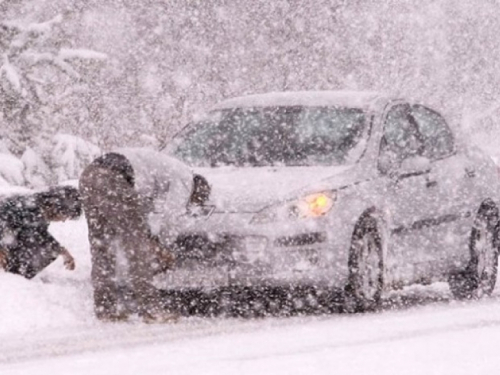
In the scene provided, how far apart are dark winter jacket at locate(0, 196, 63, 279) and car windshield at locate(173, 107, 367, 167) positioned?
1250 mm

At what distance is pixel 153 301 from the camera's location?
397 inches

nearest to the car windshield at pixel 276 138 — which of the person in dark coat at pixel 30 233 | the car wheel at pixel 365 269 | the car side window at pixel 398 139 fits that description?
the car side window at pixel 398 139

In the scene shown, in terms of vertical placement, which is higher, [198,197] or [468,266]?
[198,197]

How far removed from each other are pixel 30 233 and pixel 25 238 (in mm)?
54

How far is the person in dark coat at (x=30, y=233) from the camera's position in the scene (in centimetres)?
1096

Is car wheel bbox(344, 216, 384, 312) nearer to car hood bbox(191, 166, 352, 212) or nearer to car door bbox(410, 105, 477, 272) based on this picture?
car hood bbox(191, 166, 352, 212)

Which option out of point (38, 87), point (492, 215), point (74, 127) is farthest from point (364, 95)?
point (74, 127)

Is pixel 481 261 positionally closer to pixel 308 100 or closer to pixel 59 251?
pixel 308 100

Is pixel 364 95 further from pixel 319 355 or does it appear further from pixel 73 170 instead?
pixel 73 170

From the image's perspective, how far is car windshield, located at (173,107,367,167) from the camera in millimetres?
11188

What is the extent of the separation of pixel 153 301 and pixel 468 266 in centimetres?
322

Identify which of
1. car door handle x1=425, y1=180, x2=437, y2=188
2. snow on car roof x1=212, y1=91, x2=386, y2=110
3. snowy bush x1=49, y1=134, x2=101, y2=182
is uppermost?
snow on car roof x1=212, y1=91, x2=386, y2=110

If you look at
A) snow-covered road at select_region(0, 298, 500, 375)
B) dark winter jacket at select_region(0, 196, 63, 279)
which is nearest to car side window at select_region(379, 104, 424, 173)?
snow-covered road at select_region(0, 298, 500, 375)

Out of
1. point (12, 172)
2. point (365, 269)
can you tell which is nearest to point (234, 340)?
point (365, 269)
